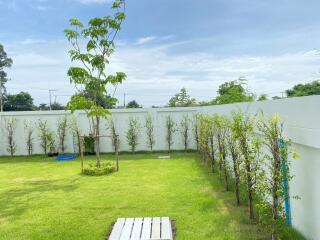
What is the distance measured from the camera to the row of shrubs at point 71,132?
1305cm

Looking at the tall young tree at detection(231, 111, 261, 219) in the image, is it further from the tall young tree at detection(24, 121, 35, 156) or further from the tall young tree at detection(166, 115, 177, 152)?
the tall young tree at detection(24, 121, 35, 156)

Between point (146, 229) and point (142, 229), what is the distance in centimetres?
5

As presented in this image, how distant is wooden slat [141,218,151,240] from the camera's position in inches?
157

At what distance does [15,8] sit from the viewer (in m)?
11.2

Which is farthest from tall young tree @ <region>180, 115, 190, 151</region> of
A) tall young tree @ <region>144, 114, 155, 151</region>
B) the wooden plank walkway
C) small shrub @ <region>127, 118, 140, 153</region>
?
the wooden plank walkway

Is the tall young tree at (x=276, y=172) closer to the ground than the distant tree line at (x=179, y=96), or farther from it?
closer to the ground

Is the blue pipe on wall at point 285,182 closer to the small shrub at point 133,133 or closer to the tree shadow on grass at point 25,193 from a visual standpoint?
the tree shadow on grass at point 25,193

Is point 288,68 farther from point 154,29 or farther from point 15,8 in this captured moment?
point 15,8

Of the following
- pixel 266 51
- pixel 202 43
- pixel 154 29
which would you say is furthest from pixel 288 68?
pixel 154 29

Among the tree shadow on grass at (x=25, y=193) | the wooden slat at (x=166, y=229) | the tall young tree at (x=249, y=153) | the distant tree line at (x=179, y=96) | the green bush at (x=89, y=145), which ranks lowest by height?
the tree shadow on grass at (x=25, y=193)

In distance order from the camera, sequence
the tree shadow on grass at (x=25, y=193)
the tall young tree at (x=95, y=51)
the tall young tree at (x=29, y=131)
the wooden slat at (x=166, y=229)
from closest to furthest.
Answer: the wooden slat at (x=166, y=229) → the tree shadow on grass at (x=25, y=193) → the tall young tree at (x=95, y=51) → the tall young tree at (x=29, y=131)

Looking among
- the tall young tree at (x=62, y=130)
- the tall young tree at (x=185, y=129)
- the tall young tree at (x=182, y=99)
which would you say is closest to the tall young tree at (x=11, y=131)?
the tall young tree at (x=62, y=130)

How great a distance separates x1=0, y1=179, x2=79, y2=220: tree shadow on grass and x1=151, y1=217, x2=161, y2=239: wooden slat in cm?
242

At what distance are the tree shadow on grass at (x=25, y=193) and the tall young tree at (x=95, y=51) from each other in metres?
1.54
